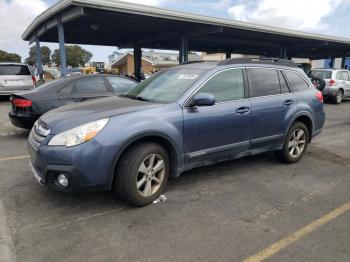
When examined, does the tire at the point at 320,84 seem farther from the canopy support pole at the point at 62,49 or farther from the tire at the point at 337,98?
the canopy support pole at the point at 62,49

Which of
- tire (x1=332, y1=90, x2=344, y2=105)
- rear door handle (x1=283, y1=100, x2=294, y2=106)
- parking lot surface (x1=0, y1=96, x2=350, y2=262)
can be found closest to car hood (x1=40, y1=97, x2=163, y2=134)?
parking lot surface (x1=0, y1=96, x2=350, y2=262)

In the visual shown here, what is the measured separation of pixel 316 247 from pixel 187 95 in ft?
7.12

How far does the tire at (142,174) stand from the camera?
336cm

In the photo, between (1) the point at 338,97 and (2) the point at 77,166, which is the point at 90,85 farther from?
(1) the point at 338,97

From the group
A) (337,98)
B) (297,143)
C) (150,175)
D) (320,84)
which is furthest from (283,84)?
(337,98)

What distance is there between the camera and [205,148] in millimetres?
4059

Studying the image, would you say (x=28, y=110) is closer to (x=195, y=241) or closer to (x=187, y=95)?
(x=187, y=95)

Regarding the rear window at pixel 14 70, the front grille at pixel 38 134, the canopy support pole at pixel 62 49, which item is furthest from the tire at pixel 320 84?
the rear window at pixel 14 70

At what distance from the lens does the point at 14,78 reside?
13.6 metres

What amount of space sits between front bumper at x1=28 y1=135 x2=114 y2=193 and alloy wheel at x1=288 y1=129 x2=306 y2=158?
3.25 metres

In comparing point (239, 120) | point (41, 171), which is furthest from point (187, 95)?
point (41, 171)

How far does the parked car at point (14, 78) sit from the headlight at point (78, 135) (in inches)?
472

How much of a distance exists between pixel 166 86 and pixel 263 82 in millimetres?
1547

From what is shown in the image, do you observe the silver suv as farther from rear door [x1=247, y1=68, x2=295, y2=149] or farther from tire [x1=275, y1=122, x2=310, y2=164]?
rear door [x1=247, y1=68, x2=295, y2=149]
